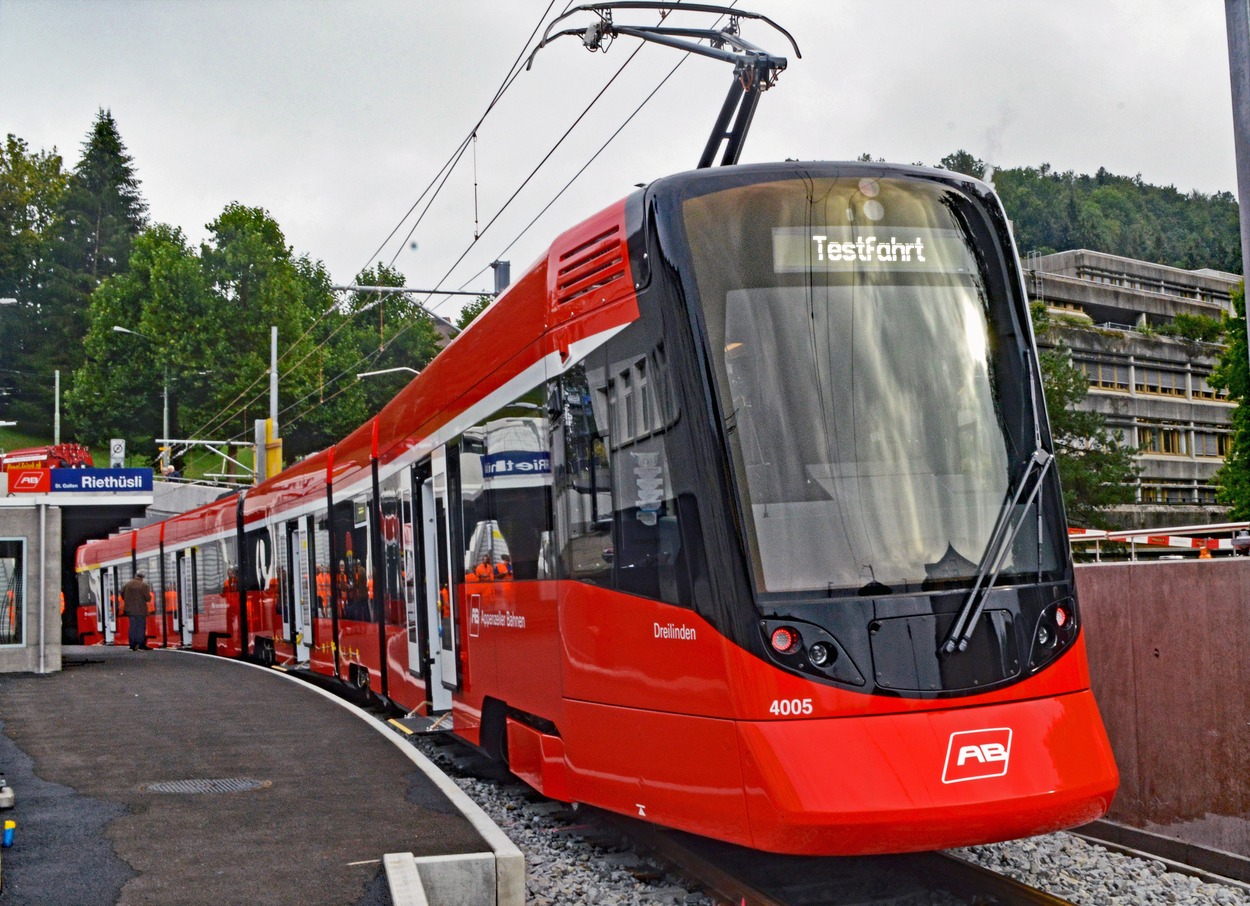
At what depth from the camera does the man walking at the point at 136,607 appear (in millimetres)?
29375

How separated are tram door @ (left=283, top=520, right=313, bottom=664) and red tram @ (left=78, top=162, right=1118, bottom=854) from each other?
11908 mm

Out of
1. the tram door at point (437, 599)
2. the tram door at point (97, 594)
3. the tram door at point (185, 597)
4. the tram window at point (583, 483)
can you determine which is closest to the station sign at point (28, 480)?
the tram door at point (185, 597)

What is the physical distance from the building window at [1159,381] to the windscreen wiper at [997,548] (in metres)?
89.9

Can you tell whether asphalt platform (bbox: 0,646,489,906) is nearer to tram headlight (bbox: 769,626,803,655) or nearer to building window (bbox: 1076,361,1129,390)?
tram headlight (bbox: 769,626,803,655)

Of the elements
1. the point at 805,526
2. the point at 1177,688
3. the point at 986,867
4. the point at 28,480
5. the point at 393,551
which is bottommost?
the point at 986,867

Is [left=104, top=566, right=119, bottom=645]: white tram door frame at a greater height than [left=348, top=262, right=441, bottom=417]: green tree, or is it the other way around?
[left=348, top=262, right=441, bottom=417]: green tree

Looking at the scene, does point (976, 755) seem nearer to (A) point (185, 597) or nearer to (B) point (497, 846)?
(B) point (497, 846)

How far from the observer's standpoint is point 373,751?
38.3ft

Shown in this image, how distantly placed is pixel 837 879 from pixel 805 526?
7.07 ft

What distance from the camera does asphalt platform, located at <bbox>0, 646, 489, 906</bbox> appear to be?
7219 millimetres

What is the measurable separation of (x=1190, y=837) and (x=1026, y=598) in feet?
10.6

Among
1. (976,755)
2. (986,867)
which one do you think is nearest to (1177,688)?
(986,867)

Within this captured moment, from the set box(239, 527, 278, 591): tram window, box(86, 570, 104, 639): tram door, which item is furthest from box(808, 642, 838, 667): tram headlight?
box(86, 570, 104, 639): tram door

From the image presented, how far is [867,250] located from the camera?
23.3 ft
